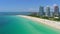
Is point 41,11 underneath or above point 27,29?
above

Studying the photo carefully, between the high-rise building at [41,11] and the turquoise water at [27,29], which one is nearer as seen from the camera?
the turquoise water at [27,29]

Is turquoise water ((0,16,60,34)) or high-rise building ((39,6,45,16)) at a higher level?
high-rise building ((39,6,45,16))

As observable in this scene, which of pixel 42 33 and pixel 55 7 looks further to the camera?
pixel 55 7

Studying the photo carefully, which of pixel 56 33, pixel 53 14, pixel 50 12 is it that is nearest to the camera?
pixel 56 33

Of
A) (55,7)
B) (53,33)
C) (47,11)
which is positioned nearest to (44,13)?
(47,11)

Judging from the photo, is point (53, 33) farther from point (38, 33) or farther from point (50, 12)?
point (50, 12)

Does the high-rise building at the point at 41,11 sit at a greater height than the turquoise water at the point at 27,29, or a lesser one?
greater

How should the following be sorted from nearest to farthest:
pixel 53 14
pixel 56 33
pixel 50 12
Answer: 1. pixel 56 33
2. pixel 53 14
3. pixel 50 12

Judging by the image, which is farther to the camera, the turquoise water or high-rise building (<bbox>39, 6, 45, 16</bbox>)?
high-rise building (<bbox>39, 6, 45, 16</bbox>)

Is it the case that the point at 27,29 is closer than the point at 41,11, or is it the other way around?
the point at 27,29

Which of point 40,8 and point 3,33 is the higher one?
point 40,8
